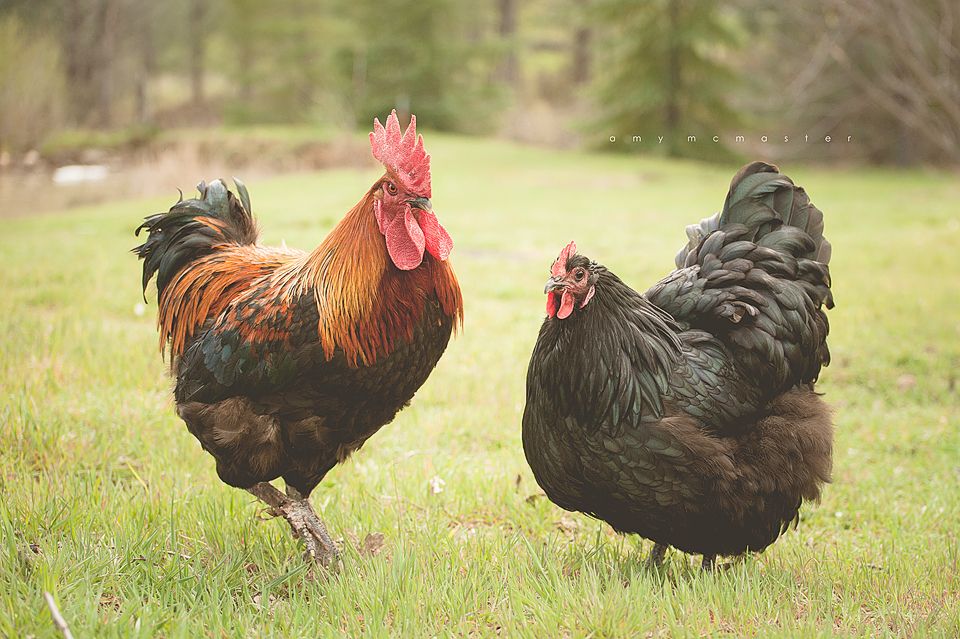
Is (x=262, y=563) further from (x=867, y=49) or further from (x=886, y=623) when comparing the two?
(x=867, y=49)

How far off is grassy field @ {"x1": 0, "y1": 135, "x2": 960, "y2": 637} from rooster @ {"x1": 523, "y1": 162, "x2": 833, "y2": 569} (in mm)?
309

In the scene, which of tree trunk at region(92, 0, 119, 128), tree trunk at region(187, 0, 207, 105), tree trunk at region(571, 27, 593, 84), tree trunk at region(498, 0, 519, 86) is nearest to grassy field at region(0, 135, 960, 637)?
tree trunk at region(92, 0, 119, 128)

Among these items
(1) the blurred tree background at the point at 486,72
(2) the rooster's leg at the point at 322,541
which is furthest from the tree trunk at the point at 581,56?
(2) the rooster's leg at the point at 322,541

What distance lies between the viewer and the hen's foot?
3.61m

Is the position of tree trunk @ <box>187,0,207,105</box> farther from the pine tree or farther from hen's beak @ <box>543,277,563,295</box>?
hen's beak @ <box>543,277,563,295</box>

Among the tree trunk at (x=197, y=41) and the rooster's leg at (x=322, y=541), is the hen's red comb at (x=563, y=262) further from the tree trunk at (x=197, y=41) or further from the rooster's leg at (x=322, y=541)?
the tree trunk at (x=197, y=41)

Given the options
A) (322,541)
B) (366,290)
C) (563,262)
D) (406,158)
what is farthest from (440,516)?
(406,158)

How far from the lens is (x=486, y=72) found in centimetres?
3809

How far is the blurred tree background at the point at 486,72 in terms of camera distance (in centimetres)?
2373

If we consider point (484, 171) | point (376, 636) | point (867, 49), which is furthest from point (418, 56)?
point (376, 636)

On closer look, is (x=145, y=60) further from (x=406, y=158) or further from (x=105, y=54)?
(x=406, y=158)

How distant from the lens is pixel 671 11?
2481 cm

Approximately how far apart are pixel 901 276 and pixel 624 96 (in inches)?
694

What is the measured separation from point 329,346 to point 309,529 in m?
0.92
